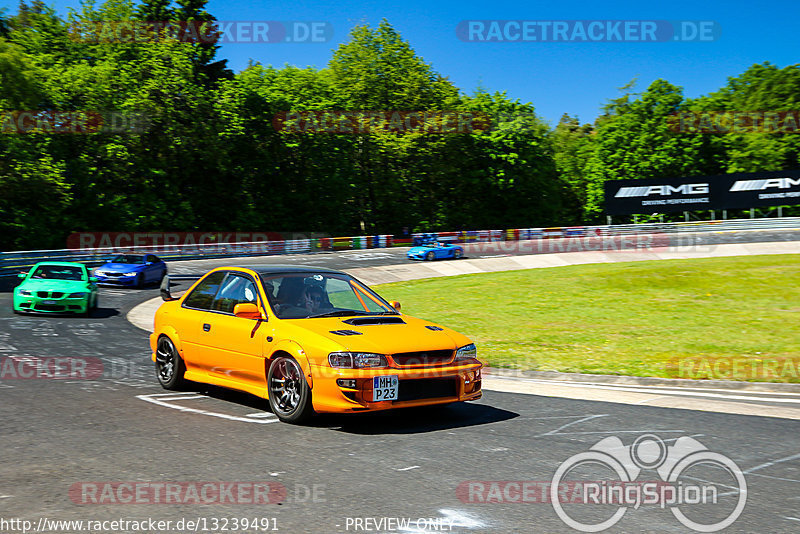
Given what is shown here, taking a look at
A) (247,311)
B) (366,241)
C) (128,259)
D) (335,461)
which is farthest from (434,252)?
(335,461)

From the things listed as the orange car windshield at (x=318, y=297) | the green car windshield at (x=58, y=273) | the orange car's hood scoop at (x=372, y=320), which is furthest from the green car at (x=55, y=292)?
the orange car's hood scoop at (x=372, y=320)

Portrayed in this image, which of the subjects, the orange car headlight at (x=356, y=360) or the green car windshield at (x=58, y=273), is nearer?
the orange car headlight at (x=356, y=360)

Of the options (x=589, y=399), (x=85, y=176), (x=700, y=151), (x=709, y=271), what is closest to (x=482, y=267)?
(x=709, y=271)

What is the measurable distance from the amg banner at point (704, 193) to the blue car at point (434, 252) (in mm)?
18634

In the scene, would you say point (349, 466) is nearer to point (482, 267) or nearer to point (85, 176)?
point (482, 267)

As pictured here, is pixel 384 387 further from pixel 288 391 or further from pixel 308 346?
pixel 288 391

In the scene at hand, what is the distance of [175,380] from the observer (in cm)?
939

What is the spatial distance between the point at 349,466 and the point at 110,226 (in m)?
51.5

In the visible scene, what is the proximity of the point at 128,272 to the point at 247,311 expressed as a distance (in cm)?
2086

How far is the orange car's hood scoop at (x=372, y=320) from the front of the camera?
792cm

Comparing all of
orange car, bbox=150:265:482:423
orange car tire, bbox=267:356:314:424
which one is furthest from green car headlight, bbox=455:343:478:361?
orange car tire, bbox=267:356:314:424

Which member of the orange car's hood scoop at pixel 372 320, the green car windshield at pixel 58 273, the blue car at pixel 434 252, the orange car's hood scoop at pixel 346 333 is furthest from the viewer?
the blue car at pixel 434 252

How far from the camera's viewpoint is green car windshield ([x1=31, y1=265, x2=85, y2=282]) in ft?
64.5

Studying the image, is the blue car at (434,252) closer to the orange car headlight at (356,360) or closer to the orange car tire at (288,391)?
the orange car tire at (288,391)
